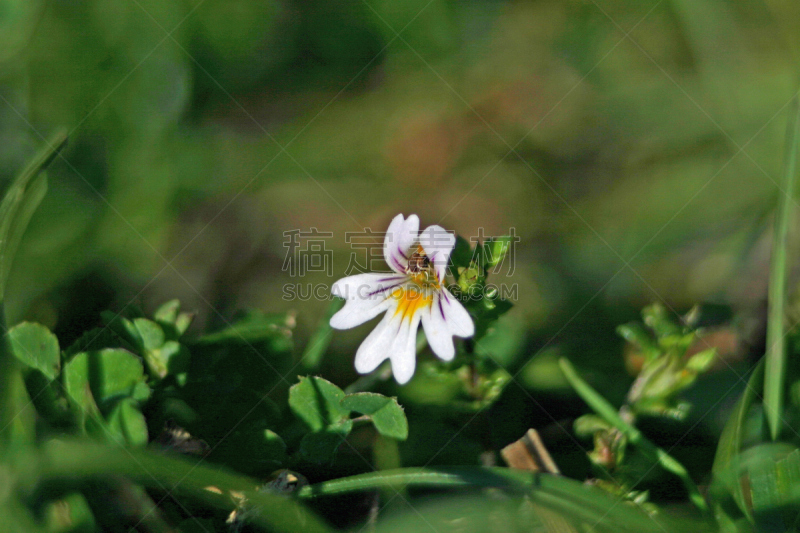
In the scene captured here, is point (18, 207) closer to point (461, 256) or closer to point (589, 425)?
point (461, 256)

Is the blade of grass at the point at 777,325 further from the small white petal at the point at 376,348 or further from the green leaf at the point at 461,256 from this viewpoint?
the small white petal at the point at 376,348

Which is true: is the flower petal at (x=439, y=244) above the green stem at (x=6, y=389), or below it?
above

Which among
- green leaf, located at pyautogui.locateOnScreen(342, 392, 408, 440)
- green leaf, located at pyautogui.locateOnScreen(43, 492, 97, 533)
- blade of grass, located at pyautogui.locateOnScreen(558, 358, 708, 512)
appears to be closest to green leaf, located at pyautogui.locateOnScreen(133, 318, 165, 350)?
green leaf, located at pyautogui.locateOnScreen(43, 492, 97, 533)

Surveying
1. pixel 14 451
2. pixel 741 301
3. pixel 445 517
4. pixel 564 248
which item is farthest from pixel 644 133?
pixel 14 451

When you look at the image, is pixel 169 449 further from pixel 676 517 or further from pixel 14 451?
pixel 676 517

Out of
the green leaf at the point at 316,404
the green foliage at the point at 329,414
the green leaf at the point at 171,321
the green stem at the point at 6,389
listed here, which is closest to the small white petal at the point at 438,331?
the green foliage at the point at 329,414

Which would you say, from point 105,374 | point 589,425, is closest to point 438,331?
point 589,425
